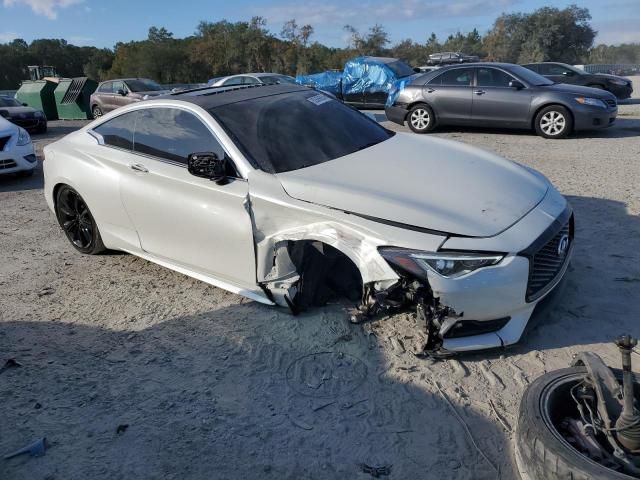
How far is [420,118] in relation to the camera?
11.6 m

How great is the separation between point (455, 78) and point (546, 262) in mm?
8795

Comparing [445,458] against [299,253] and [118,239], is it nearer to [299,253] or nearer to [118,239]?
[299,253]

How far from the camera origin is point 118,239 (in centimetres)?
478

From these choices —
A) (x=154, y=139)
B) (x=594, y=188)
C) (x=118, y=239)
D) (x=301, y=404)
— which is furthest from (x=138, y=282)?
(x=594, y=188)

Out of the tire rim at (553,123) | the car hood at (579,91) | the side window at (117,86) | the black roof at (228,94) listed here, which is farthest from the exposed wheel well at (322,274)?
the side window at (117,86)

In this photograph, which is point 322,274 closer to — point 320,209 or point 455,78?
point 320,209

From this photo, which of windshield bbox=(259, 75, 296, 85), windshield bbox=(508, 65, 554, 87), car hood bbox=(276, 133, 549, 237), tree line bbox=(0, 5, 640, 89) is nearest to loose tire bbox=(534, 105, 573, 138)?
windshield bbox=(508, 65, 554, 87)

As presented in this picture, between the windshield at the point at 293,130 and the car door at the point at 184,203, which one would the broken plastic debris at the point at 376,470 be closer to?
the car door at the point at 184,203

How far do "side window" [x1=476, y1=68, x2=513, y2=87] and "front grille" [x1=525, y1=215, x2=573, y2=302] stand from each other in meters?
7.94

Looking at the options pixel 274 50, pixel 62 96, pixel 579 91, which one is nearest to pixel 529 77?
pixel 579 91

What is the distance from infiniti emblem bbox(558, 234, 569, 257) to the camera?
3379 mm

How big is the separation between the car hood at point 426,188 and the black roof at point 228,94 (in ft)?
3.32

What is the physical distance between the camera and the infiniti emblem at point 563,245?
3.38 meters

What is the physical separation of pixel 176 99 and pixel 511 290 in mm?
2981
